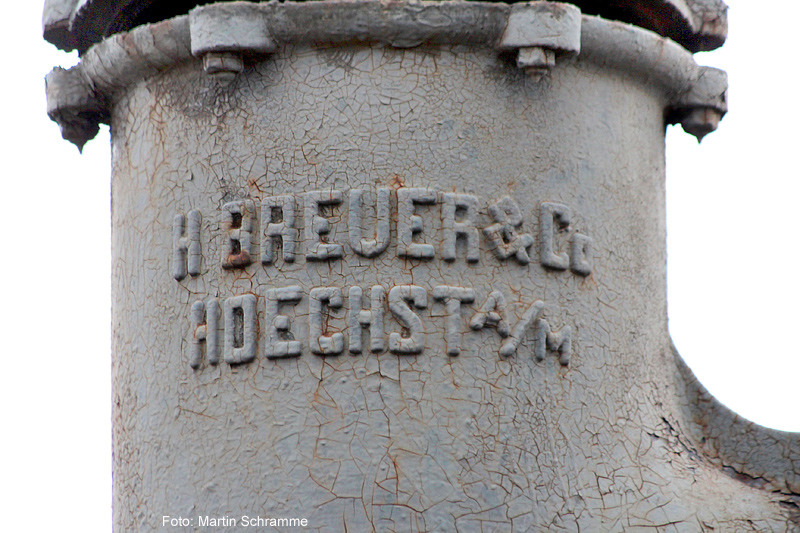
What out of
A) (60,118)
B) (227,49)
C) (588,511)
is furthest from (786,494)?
(60,118)

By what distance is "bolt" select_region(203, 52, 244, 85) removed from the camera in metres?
6.06

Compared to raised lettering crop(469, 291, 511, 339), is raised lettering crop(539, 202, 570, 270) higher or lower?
higher

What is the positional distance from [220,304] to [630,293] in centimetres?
173

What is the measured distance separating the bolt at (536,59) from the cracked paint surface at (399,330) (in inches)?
4.5

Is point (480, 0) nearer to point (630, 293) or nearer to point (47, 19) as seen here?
point (630, 293)

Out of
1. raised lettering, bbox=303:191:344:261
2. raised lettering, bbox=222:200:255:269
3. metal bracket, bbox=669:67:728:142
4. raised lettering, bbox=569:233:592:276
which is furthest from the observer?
metal bracket, bbox=669:67:728:142

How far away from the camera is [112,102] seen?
6723 millimetres

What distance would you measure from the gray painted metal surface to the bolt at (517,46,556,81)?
0.5 inches

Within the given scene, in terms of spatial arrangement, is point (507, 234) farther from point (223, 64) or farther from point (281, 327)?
point (223, 64)

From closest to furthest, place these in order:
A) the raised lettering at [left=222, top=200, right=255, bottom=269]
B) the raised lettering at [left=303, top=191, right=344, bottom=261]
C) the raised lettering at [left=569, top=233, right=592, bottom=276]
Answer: the raised lettering at [left=303, top=191, right=344, bottom=261] → the raised lettering at [left=222, top=200, right=255, bottom=269] → the raised lettering at [left=569, top=233, right=592, bottom=276]

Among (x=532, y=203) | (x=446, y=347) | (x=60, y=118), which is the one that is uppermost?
(x=60, y=118)

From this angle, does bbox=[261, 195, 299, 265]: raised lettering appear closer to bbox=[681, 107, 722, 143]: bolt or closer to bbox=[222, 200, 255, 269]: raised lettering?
bbox=[222, 200, 255, 269]: raised lettering

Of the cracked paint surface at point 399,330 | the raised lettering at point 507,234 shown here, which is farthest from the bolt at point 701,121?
the raised lettering at point 507,234

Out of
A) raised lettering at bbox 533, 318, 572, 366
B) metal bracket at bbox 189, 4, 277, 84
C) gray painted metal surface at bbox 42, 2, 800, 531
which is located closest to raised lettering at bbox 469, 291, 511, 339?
gray painted metal surface at bbox 42, 2, 800, 531
